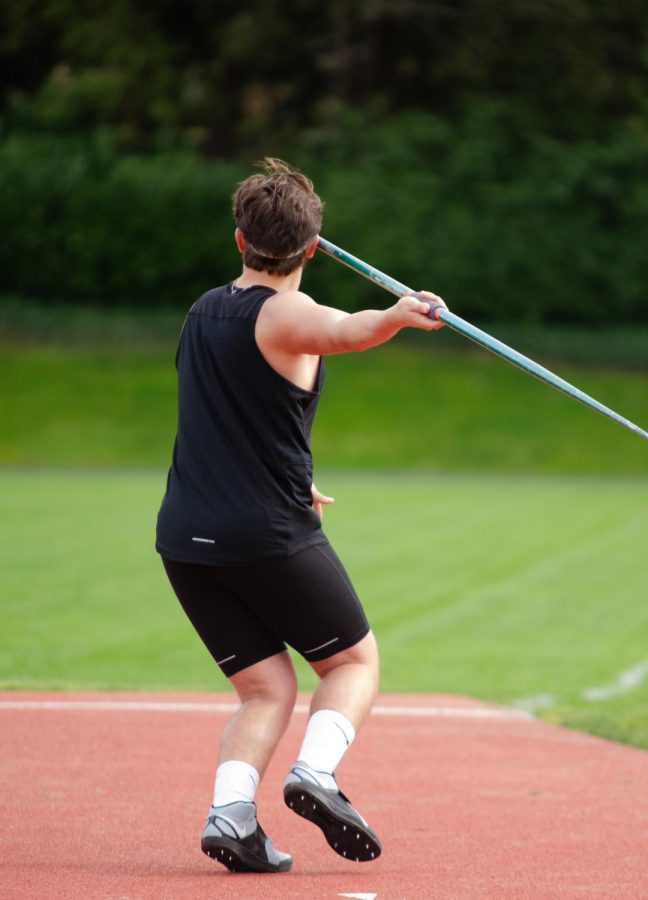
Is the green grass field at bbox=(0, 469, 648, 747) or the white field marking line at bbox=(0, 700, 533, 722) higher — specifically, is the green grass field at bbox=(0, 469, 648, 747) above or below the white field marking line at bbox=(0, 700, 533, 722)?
below

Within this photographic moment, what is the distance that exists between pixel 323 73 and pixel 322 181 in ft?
17.8

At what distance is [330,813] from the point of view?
3.96 metres

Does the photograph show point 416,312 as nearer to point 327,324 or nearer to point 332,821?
point 327,324

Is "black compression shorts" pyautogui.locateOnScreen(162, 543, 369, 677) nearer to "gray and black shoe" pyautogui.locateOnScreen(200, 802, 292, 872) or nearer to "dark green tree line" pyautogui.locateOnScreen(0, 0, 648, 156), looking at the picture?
"gray and black shoe" pyautogui.locateOnScreen(200, 802, 292, 872)

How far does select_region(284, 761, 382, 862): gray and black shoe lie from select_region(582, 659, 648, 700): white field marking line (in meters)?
4.60

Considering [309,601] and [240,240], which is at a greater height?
[240,240]

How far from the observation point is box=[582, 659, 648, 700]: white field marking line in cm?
852

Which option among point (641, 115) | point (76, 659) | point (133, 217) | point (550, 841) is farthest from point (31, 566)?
point (641, 115)

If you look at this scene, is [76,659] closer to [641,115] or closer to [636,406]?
[636,406]

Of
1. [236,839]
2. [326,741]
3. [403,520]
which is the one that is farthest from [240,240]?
[403,520]

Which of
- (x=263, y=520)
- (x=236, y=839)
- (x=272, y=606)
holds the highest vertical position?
(x=263, y=520)

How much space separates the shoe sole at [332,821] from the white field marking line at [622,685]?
15.1 ft

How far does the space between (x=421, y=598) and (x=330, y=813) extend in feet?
28.6

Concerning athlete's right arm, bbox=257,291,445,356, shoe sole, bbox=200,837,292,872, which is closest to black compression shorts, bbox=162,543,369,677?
shoe sole, bbox=200,837,292,872
